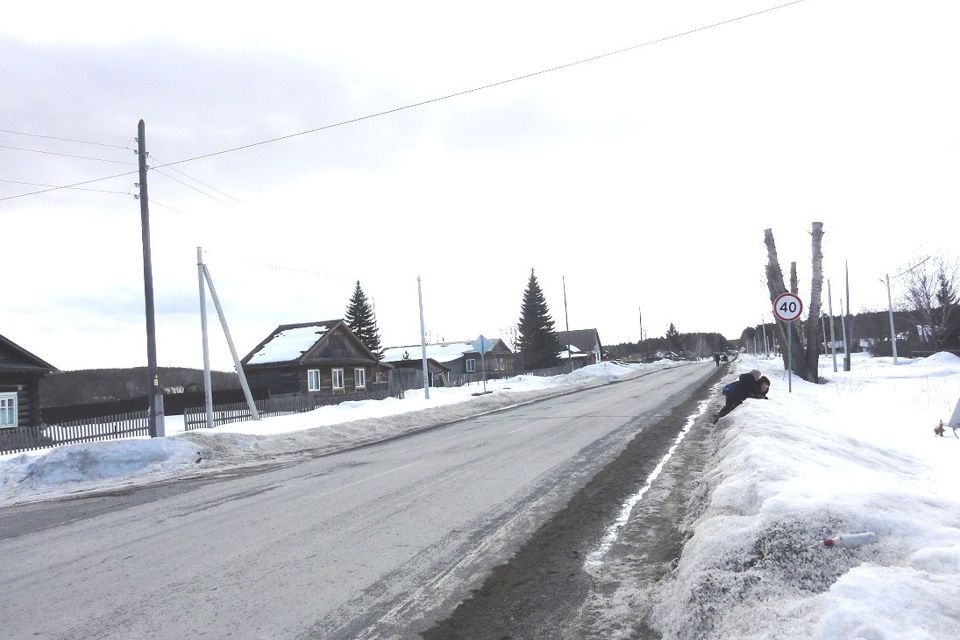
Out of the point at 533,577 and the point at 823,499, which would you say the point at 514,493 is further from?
the point at 823,499

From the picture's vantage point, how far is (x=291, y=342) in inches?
1666

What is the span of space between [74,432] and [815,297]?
2977 cm

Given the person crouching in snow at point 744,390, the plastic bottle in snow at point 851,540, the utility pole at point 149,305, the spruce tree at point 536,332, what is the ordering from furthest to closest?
the spruce tree at point 536,332 → the utility pole at point 149,305 → the person crouching in snow at point 744,390 → the plastic bottle in snow at point 851,540

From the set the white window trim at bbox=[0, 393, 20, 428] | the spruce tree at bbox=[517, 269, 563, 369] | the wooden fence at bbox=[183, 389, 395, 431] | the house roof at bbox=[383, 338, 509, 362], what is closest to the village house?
the house roof at bbox=[383, 338, 509, 362]

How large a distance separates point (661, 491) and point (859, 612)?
16.7 feet

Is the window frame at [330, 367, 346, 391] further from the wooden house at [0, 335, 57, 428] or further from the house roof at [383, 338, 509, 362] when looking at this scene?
the house roof at [383, 338, 509, 362]

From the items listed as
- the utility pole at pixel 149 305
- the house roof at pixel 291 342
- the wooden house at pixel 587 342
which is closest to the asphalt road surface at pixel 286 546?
the utility pole at pixel 149 305

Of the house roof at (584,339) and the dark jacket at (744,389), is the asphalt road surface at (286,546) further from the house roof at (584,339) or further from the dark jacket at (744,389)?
the house roof at (584,339)

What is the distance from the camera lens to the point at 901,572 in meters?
3.61

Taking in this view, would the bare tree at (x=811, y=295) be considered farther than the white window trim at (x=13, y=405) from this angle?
Yes

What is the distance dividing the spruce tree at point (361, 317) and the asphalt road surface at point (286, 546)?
6169 centimetres

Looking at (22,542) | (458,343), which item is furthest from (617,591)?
(458,343)

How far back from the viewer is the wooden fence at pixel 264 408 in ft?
78.5

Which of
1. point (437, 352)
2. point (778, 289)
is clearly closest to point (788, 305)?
point (778, 289)
